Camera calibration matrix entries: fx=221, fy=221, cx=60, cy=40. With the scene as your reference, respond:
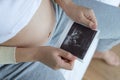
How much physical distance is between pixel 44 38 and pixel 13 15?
0.61 ft

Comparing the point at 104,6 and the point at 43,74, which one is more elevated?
the point at 104,6

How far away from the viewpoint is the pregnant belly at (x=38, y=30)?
84 cm

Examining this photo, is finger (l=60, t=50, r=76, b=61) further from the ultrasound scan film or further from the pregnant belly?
the pregnant belly

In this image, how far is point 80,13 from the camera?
93 centimetres

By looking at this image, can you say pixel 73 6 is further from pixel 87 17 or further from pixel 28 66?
pixel 28 66

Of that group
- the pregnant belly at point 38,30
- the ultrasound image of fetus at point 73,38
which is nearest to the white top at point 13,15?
the pregnant belly at point 38,30

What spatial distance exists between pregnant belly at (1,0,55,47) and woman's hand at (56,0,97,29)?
68mm

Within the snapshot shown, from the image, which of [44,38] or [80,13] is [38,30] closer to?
[44,38]

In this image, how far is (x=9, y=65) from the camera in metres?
0.87

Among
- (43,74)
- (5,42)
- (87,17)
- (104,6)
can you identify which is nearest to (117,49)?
(104,6)

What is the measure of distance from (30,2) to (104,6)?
0.40 meters

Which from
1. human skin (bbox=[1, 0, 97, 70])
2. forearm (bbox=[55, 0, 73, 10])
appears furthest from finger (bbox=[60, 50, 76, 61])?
forearm (bbox=[55, 0, 73, 10])

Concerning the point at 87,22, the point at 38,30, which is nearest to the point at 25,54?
the point at 38,30

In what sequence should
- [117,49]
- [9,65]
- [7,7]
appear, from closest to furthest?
1. [7,7]
2. [9,65]
3. [117,49]
